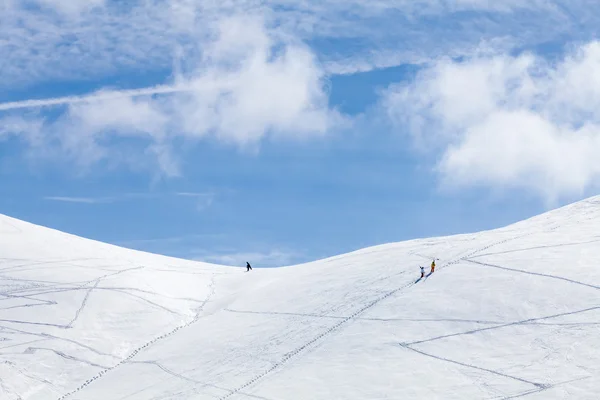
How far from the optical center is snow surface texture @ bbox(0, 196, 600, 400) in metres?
28.2

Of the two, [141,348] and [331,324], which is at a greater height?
[331,324]

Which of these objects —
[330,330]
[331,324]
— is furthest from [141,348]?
[330,330]

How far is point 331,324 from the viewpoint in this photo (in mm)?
34219

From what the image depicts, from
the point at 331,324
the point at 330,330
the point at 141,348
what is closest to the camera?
the point at 330,330

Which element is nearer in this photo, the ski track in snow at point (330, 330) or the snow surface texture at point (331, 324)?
the snow surface texture at point (331, 324)

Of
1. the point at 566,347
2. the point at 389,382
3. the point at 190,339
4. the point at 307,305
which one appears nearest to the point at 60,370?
the point at 190,339

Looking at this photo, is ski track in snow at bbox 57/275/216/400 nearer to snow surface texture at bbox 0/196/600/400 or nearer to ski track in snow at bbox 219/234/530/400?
snow surface texture at bbox 0/196/600/400

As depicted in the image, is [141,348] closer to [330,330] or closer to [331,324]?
[331,324]

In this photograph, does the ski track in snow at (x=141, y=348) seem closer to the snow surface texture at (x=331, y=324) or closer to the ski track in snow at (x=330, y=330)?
the snow surface texture at (x=331, y=324)

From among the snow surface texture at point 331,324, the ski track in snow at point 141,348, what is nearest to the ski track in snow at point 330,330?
the snow surface texture at point 331,324

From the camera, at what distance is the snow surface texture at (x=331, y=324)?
2822 centimetres

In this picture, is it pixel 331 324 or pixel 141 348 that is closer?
pixel 331 324

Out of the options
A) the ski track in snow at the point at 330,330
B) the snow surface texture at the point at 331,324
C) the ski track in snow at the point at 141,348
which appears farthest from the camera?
the ski track in snow at the point at 141,348

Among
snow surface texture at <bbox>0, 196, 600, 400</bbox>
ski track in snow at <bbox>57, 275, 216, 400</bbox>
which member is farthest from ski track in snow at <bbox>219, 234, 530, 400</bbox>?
ski track in snow at <bbox>57, 275, 216, 400</bbox>
